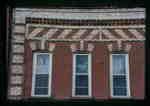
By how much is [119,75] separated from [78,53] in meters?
1.01

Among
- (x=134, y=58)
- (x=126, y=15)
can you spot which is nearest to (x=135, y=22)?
(x=126, y=15)

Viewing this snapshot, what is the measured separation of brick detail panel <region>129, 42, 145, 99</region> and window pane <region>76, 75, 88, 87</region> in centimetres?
97

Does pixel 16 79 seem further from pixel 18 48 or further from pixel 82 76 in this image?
pixel 82 76

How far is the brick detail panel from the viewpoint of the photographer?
699 centimetres

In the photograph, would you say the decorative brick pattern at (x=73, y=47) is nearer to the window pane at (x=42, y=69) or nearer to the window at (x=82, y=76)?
the window at (x=82, y=76)

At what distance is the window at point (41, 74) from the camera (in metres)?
7.09

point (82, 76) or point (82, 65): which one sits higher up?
point (82, 65)

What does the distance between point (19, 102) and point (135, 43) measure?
5666mm

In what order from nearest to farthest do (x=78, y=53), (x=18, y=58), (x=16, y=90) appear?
(x=16, y=90), (x=18, y=58), (x=78, y=53)

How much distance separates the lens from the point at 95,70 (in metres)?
7.18

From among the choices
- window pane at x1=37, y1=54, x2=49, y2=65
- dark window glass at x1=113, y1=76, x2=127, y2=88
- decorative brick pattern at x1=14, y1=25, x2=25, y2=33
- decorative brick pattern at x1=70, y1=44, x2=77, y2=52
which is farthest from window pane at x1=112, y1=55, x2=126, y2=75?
decorative brick pattern at x1=14, y1=25, x2=25, y2=33

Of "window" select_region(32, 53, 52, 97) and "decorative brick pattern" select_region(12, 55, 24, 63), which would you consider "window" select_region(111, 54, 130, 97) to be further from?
"decorative brick pattern" select_region(12, 55, 24, 63)

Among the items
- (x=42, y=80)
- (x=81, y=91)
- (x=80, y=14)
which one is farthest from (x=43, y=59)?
(x=80, y=14)
